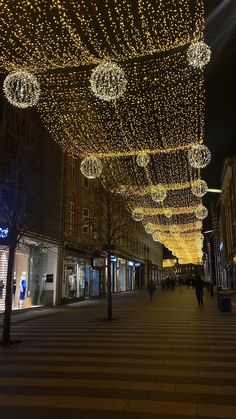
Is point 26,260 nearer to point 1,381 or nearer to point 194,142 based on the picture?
point 194,142

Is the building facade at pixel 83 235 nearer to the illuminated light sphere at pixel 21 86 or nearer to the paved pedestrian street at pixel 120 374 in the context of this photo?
the paved pedestrian street at pixel 120 374

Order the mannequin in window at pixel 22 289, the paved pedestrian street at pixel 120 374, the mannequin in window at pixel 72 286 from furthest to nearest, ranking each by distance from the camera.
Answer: the mannequin in window at pixel 72 286 < the mannequin in window at pixel 22 289 < the paved pedestrian street at pixel 120 374

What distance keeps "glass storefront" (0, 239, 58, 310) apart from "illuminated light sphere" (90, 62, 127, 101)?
537 inches

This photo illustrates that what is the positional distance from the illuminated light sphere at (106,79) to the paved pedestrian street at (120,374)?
654 centimetres

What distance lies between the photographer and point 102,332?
14.8 metres

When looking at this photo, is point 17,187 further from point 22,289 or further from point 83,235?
point 83,235

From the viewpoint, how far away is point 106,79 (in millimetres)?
10250

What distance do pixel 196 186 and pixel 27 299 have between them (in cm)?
1239

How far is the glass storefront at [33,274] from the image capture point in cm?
2452

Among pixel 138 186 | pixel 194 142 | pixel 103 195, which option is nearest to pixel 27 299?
pixel 103 195

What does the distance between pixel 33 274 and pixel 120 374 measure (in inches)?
791

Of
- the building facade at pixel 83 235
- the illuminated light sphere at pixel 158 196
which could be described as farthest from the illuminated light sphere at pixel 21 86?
the illuminated light sphere at pixel 158 196

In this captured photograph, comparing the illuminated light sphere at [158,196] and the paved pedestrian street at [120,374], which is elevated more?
the illuminated light sphere at [158,196]

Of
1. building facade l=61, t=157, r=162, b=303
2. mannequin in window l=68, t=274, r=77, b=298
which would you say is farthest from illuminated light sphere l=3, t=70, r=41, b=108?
mannequin in window l=68, t=274, r=77, b=298
